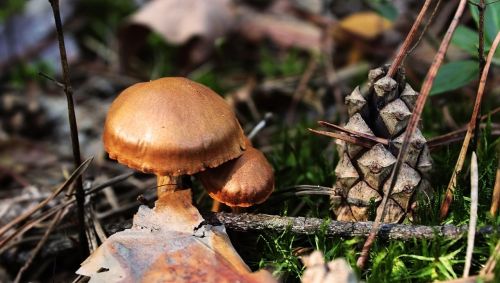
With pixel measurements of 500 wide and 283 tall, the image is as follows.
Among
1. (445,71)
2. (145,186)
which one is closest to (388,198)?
(445,71)

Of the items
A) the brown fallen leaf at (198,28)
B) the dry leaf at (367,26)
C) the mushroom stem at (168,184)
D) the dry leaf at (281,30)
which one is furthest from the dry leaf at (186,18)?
the mushroom stem at (168,184)

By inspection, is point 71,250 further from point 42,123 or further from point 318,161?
point 42,123

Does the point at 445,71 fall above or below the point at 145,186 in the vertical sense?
above

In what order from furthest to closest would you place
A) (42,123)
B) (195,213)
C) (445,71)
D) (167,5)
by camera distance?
(167,5) < (42,123) < (445,71) < (195,213)

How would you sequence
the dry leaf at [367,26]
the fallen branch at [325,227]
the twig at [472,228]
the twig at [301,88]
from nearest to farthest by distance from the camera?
the twig at [472,228]
the fallen branch at [325,227]
the twig at [301,88]
the dry leaf at [367,26]

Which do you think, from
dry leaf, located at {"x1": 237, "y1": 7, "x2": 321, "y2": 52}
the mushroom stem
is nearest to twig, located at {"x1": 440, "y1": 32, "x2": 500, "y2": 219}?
the mushroom stem

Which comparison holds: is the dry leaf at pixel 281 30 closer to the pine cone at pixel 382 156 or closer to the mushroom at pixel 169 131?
the pine cone at pixel 382 156

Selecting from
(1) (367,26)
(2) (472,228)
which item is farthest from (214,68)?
(2) (472,228)

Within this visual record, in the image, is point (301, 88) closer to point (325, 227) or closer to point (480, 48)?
point (480, 48)
